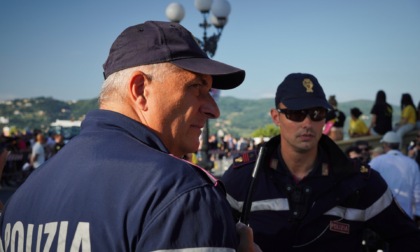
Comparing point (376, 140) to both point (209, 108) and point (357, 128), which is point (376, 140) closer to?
point (357, 128)

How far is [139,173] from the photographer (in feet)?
4.14

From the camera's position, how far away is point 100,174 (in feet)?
4.30

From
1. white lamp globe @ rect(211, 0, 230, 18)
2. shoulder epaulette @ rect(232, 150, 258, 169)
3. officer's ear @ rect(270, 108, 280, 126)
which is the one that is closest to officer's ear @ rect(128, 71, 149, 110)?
shoulder epaulette @ rect(232, 150, 258, 169)

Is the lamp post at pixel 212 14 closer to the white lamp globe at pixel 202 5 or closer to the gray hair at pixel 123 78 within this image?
the white lamp globe at pixel 202 5

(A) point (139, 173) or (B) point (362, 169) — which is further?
(B) point (362, 169)


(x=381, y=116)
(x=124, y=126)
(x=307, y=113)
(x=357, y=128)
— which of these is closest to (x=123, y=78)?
(x=124, y=126)

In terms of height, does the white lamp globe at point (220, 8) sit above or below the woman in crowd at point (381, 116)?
above

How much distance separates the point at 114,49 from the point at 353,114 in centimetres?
1335

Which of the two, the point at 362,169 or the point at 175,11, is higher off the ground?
the point at 175,11

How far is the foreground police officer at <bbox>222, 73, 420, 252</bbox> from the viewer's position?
2867mm

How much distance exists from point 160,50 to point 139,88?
0.43 ft

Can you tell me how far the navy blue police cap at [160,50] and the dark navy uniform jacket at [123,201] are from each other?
0.19 meters

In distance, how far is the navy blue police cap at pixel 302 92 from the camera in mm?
3268

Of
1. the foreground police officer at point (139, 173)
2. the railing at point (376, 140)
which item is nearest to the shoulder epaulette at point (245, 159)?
the foreground police officer at point (139, 173)
